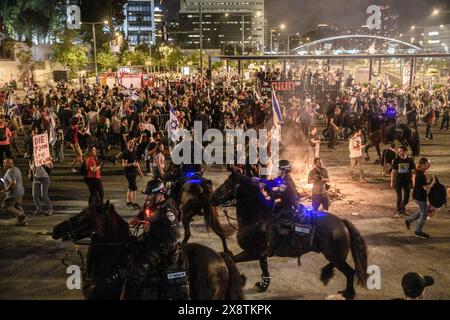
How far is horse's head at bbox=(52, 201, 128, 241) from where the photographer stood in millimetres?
5508

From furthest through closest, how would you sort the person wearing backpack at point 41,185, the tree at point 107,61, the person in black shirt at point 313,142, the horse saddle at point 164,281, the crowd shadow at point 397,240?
1. the tree at point 107,61
2. the person in black shirt at point 313,142
3. the person wearing backpack at point 41,185
4. the crowd shadow at point 397,240
5. the horse saddle at point 164,281

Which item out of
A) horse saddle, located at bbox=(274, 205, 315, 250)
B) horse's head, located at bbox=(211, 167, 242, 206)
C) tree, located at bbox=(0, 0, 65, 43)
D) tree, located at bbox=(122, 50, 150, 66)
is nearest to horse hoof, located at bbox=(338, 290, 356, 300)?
horse saddle, located at bbox=(274, 205, 315, 250)

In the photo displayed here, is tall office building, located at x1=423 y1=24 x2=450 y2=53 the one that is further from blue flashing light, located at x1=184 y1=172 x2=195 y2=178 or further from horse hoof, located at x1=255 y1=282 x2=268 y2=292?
horse hoof, located at x1=255 y1=282 x2=268 y2=292

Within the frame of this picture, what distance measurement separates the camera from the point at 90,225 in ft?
18.2

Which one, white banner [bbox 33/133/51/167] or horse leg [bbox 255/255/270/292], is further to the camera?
white banner [bbox 33/133/51/167]

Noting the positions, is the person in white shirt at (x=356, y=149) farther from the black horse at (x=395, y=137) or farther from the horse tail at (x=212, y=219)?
the horse tail at (x=212, y=219)

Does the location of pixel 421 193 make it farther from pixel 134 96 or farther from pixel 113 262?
pixel 134 96

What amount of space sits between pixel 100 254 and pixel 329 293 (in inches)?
143

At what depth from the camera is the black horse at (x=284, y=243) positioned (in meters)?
7.15

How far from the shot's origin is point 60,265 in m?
8.41

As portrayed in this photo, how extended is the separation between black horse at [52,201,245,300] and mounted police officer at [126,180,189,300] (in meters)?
0.13

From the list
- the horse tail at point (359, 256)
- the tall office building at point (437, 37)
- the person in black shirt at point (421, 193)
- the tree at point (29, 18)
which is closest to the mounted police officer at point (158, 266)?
the horse tail at point (359, 256)

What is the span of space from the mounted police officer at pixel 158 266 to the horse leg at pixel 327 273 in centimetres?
297

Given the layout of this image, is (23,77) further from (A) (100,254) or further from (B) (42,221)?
(A) (100,254)
